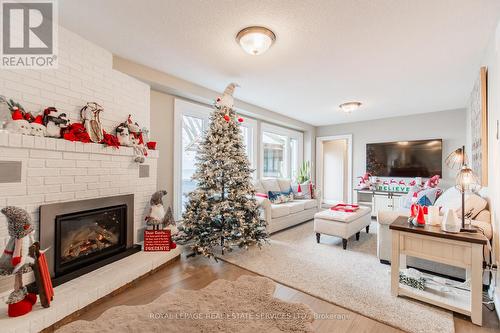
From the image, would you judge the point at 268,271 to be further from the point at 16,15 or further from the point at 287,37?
the point at 16,15

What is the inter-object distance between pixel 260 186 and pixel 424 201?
8.83 ft

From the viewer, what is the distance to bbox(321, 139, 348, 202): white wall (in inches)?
281

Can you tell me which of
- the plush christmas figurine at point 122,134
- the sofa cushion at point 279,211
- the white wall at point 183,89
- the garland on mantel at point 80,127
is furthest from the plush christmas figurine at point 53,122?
the sofa cushion at point 279,211

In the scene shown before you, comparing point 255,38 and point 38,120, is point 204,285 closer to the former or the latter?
point 38,120

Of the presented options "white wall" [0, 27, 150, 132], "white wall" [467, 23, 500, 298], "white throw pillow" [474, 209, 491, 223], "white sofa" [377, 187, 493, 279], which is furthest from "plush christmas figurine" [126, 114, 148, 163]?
"white throw pillow" [474, 209, 491, 223]

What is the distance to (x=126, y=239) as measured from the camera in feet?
8.89

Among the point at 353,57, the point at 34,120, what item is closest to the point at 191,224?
the point at 34,120

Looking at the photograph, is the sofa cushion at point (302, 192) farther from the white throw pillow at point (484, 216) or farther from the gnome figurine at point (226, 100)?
the white throw pillow at point (484, 216)

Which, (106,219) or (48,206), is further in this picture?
(106,219)

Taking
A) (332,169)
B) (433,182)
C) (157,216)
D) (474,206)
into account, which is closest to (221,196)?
(157,216)

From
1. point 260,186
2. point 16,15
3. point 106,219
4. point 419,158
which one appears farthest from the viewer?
point 419,158

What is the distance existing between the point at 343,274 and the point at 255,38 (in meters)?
2.61
